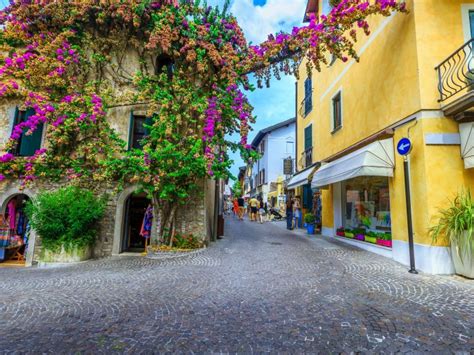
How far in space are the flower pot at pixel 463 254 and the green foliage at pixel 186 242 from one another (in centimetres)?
683

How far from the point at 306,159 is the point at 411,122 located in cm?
833

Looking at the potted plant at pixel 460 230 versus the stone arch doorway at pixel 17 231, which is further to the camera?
the stone arch doorway at pixel 17 231

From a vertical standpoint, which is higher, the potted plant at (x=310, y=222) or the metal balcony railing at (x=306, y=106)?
the metal balcony railing at (x=306, y=106)

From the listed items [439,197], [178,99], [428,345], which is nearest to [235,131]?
[178,99]

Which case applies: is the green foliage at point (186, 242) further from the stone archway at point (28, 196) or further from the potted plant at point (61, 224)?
the stone archway at point (28, 196)

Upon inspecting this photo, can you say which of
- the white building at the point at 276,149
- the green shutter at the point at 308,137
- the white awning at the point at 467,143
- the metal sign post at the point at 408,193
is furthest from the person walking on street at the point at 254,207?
the white awning at the point at 467,143

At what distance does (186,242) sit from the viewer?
8445 millimetres

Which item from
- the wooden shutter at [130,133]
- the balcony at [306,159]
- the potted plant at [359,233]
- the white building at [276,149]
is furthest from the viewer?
the white building at [276,149]

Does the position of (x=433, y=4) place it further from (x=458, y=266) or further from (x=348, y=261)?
(x=348, y=261)

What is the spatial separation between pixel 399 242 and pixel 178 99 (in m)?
8.03

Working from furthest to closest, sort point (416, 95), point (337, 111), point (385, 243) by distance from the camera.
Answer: point (337, 111) → point (385, 243) → point (416, 95)

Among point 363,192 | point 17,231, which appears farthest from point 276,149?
point 17,231

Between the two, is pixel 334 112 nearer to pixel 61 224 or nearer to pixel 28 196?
pixel 61 224

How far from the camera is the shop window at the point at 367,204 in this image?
7730 millimetres
